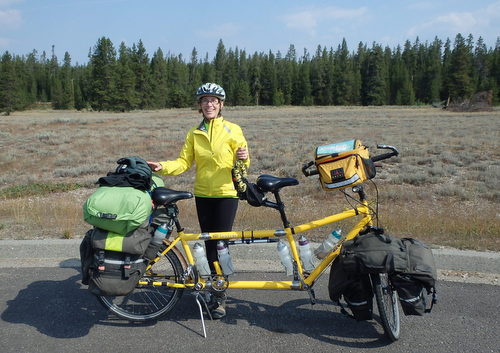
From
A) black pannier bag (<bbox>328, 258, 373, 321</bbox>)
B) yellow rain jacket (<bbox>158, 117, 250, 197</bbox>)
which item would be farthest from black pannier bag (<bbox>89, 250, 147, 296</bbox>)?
black pannier bag (<bbox>328, 258, 373, 321</bbox>)

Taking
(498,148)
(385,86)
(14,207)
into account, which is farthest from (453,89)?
(14,207)

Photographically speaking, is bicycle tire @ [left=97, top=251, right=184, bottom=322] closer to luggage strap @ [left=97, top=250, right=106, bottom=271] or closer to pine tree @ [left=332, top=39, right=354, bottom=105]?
luggage strap @ [left=97, top=250, right=106, bottom=271]

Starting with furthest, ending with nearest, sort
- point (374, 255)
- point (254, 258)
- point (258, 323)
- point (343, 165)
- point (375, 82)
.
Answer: point (375, 82) < point (254, 258) < point (258, 323) < point (343, 165) < point (374, 255)

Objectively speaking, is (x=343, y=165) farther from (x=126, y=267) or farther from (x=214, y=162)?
(x=126, y=267)

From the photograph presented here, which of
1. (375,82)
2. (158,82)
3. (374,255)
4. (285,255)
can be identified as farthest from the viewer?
(375,82)

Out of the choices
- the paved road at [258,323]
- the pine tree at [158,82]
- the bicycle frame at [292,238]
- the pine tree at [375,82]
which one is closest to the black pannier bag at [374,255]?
the bicycle frame at [292,238]

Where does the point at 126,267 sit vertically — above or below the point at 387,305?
above

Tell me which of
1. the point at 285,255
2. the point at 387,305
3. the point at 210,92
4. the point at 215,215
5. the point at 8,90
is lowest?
the point at 387,305

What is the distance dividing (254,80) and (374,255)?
104762mm

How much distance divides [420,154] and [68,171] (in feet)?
42.5

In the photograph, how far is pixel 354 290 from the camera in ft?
11.9

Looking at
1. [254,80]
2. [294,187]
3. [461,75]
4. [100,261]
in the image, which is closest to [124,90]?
[254,80]

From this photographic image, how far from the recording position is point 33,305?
439 centimetres

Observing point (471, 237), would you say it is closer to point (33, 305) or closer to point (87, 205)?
point (87, 205)
